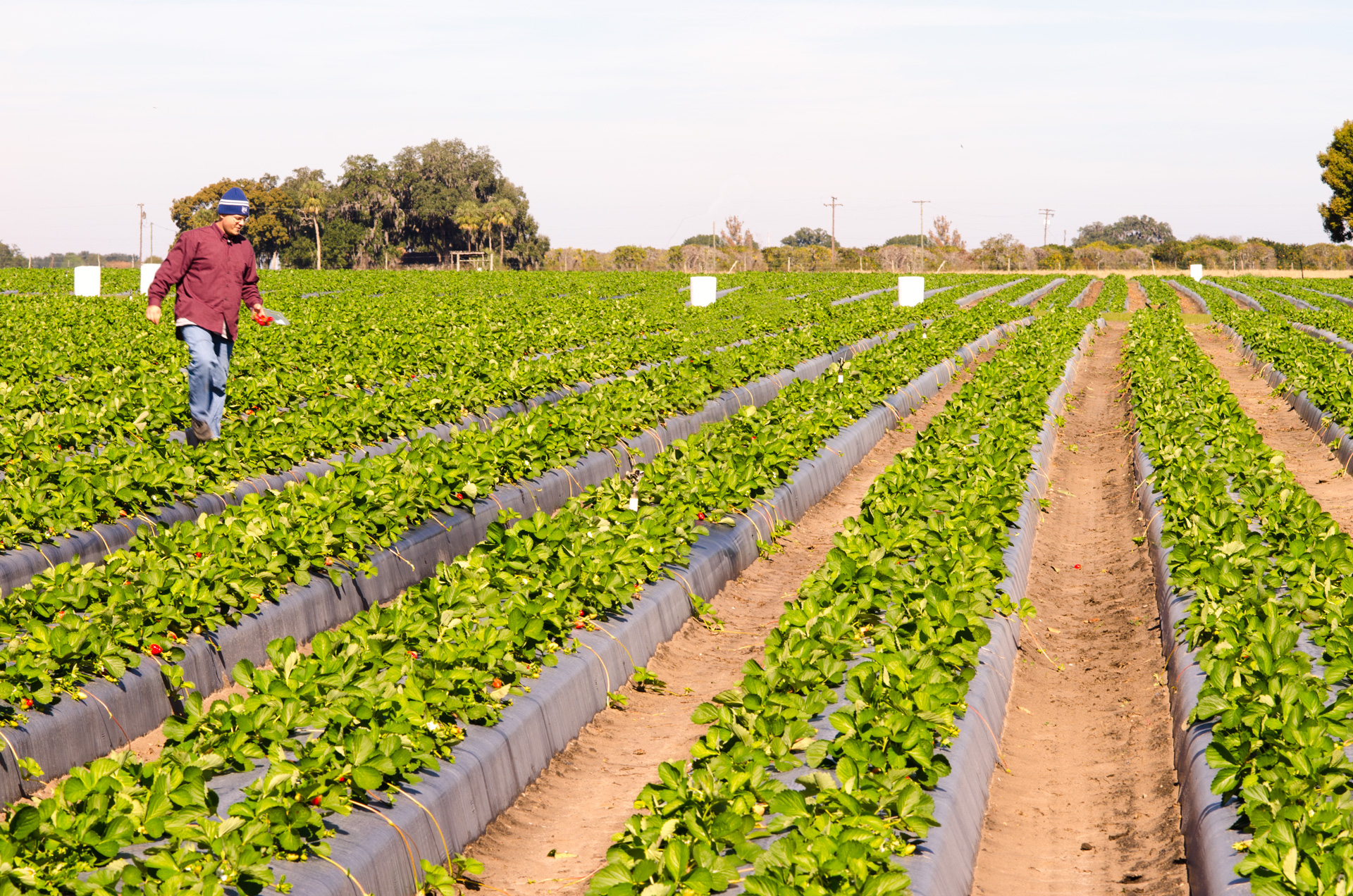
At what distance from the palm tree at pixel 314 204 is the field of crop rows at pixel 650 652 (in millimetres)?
71078

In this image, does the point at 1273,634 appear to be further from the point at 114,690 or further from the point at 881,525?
the point at 114,690

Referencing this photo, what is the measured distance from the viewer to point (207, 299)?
8602mm

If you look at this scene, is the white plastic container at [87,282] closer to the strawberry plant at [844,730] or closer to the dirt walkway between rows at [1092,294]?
the strawberry plant at [844,730]

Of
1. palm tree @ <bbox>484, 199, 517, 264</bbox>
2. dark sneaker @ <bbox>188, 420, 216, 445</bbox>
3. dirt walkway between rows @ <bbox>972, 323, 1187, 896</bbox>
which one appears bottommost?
dirt walkway between rows @ <bbox>972, 323, 1187, 896</bbox>

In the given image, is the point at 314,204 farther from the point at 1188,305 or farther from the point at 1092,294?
the point at 1188,305

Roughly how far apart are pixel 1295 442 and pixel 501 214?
74029mm

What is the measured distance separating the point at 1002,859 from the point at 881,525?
2.53 meters

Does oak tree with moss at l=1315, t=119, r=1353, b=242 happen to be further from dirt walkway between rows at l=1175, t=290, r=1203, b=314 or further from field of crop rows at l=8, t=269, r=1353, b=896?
field of crop rows at l=8, t=269, r=1353, b=896

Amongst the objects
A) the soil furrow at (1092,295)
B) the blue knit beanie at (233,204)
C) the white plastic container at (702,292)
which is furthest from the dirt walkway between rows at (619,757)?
the soil furrow at (1092,295)

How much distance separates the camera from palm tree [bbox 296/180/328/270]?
78438 millimetres

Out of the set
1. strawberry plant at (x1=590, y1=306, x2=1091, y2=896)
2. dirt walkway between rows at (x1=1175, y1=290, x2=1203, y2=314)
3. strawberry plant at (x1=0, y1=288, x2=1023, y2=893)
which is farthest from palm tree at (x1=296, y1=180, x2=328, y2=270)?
strawberry plant at (x1=590, y1=306, x2=1091, y2=896)

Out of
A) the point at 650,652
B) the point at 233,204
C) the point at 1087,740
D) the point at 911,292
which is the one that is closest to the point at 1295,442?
the point at 1087,740

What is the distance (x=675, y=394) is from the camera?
1161 cm

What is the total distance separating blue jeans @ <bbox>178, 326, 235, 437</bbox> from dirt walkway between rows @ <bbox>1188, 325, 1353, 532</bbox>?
326 inches
